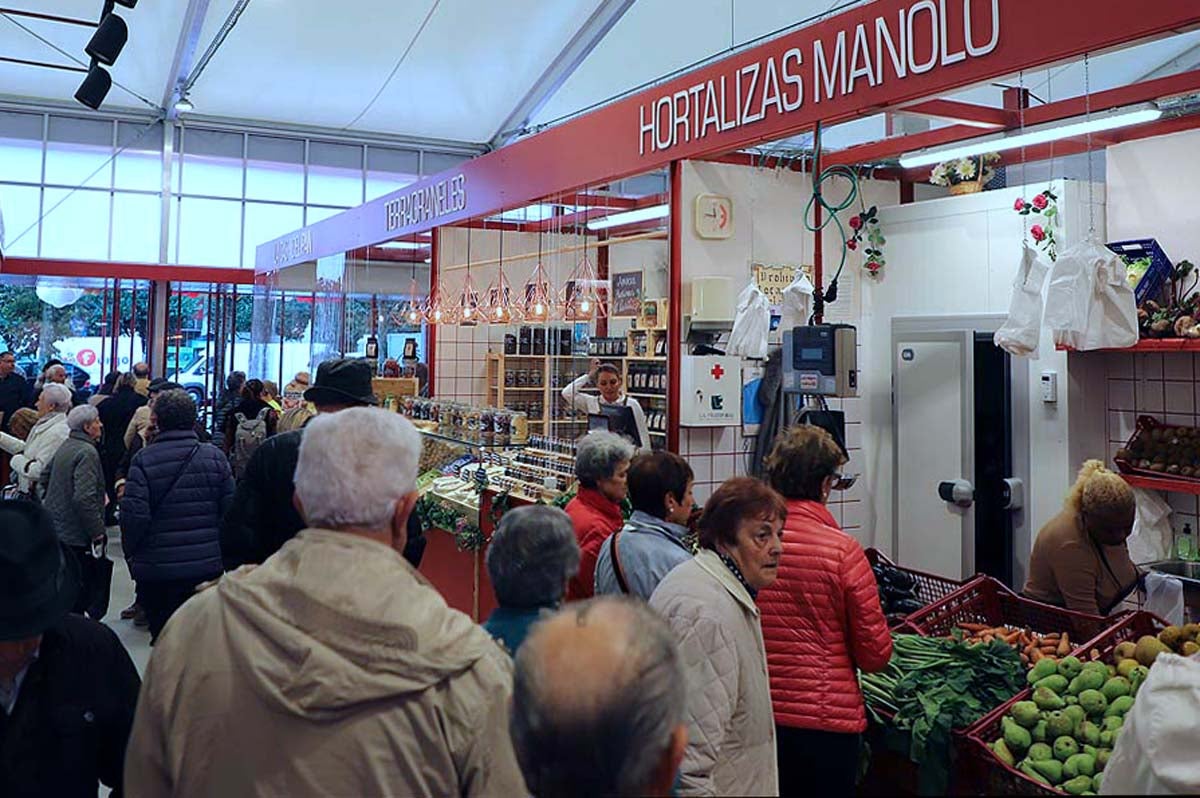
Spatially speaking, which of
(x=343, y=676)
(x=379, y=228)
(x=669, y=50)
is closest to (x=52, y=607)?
(x=343, y=676)

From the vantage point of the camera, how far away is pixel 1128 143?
5.94 meters

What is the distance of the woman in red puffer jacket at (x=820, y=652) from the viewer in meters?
2.80

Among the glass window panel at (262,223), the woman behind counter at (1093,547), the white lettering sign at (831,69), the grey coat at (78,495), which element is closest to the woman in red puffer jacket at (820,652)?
the woman behind counter at (1093,547)

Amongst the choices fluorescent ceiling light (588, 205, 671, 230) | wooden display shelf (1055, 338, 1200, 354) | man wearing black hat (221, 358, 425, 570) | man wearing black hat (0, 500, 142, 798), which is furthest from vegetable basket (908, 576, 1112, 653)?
fluorescent ceiling light (588, 205, 671, 230)

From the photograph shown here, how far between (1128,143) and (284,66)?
1096cm

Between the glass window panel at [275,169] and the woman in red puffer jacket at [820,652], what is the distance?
15233 mm

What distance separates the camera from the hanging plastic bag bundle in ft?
15.0

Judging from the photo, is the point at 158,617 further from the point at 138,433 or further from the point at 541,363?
the point at 541,363

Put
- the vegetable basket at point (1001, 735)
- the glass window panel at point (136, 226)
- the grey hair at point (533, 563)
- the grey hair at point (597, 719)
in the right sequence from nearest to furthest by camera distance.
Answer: the grey hair at point (597, 719) → the grey hair at point (533, 563) → the vegetable basket at point (1001, 735) → the glass window panel at point (136, 226)

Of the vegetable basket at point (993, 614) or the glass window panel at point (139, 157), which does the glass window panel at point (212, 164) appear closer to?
the glass window panel at point (139, 157)

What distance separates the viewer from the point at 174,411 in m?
4.62

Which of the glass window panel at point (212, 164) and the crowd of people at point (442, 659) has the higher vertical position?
the glass window panel at point (212, 164)

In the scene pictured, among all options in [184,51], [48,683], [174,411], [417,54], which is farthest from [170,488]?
[184,51]

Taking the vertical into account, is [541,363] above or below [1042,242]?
below
